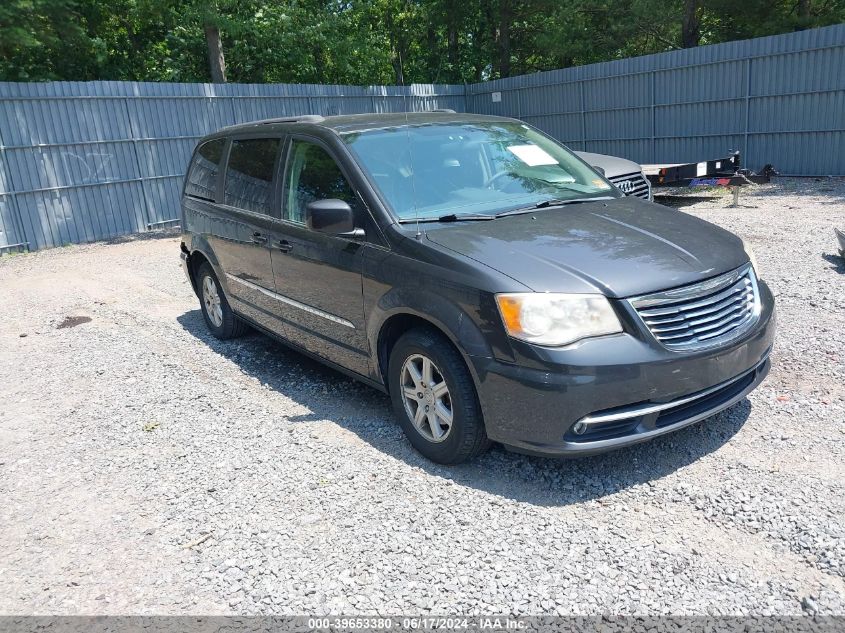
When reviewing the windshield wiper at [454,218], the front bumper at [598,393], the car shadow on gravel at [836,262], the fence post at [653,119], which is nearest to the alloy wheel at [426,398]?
the front bumper at [598,393]

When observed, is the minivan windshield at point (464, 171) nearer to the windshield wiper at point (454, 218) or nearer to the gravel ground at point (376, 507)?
the windshield wiper at point (454, 218)

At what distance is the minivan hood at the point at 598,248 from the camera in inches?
130

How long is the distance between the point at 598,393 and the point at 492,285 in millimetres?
695

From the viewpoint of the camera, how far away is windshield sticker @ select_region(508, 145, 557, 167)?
15.6ft

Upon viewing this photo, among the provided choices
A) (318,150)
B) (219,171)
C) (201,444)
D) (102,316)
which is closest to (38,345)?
(102,316)

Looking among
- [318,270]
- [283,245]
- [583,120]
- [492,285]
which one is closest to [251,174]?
[283,245]

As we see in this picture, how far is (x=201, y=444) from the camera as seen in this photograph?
14.3ft

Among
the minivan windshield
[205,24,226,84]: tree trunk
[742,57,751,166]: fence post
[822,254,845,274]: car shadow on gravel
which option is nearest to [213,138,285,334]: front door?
the minivan windshield

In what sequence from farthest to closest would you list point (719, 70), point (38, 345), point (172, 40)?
point (172, 40) → point (719, 70) → point (38, 345)

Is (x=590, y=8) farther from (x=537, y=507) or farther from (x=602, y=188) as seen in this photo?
(x=537, y=507)

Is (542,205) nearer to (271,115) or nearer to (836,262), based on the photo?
(836,262)

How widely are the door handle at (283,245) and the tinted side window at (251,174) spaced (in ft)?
1.00

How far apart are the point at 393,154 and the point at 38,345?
463 cm

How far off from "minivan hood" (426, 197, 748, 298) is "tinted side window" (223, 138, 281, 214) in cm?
175
